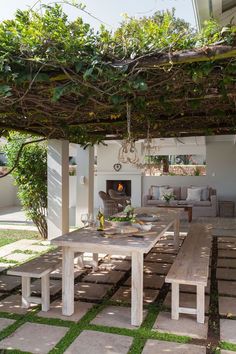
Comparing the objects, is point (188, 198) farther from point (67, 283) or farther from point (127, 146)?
point (67, 283)

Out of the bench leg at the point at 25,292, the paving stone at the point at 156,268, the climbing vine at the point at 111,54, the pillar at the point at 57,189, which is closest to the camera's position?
the climbing vine at the point at 111,54

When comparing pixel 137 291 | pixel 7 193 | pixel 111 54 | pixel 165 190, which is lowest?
pixel 137 291

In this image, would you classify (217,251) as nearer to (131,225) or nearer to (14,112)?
(131,225)

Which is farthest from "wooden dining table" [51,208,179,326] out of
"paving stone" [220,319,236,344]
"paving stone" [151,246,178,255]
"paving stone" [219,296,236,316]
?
"paving stone" [151,246,178,255]

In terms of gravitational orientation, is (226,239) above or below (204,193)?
below

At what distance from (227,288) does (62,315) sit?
73.3 inches

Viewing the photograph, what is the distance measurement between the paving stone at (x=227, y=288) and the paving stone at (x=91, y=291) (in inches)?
48.5

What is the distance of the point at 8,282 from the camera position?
3934 millimetres

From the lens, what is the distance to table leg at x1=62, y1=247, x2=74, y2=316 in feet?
9.95

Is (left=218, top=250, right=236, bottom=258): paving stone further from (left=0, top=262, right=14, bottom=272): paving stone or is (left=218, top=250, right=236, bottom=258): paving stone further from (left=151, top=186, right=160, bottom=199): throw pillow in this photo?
(left=151, top=186, right=160, bottom=199): throw pillow

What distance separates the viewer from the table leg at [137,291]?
9.34ft

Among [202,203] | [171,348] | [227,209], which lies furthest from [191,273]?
[227,209]

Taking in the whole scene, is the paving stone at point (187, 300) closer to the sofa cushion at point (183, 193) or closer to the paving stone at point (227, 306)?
the paving stone at point (227, 306)

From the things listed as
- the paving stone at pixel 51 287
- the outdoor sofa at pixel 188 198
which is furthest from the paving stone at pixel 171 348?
the outdoor sofa at pixel 188 198
